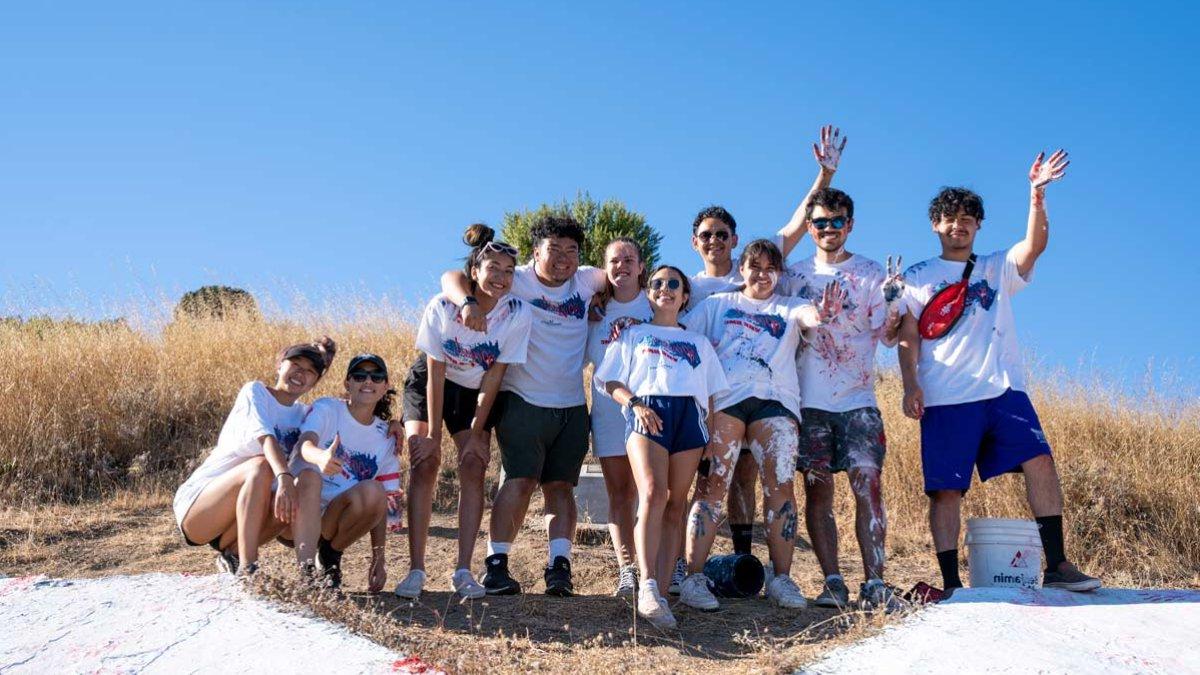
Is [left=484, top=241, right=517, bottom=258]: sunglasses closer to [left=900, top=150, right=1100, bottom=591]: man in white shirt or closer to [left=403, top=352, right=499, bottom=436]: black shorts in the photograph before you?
[left=403, top=352, right=499, bottom=436]: black shorts

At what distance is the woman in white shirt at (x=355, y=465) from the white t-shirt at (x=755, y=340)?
5.65ft

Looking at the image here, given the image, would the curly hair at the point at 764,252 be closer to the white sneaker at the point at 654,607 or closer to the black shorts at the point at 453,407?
the black shorts at the point at 453,407

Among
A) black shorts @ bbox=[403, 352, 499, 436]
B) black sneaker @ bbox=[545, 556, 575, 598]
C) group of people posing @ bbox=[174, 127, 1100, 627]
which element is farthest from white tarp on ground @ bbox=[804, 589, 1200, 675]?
black shorts @ bbox=[403, 352, 499, 436]

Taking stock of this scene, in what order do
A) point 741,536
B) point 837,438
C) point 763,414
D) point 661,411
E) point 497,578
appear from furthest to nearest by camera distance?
point 741,536, point 497,578, point 837,438, point 763,414, point 661,411

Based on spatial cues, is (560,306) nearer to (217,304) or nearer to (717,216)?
(717,216)

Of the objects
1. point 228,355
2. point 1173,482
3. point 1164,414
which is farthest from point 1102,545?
point 228,355

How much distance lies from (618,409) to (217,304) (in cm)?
1086

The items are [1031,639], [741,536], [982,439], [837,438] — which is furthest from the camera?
[741,536]

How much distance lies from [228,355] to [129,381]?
1.12m

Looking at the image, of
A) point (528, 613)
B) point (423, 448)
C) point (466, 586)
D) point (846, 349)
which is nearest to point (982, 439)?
point (846, 349)

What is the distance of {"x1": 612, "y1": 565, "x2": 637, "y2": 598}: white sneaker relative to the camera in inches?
203

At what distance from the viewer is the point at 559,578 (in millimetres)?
5465

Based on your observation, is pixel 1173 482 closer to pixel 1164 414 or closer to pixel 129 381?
pixel 1164 414

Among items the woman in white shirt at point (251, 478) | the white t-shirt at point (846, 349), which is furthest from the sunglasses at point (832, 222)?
the woman in white shirt at point (251, 478)
